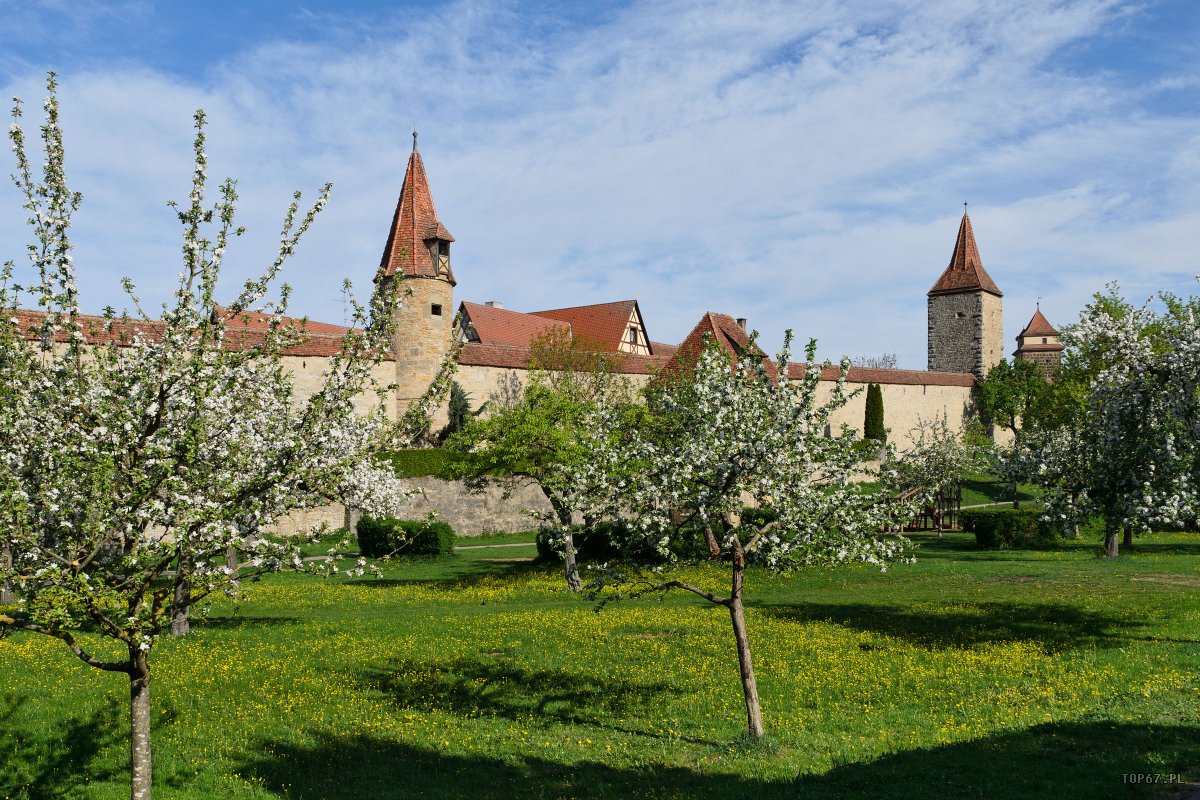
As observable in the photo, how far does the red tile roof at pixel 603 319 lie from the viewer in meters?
67.7

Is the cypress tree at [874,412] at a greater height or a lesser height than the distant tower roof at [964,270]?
lesser

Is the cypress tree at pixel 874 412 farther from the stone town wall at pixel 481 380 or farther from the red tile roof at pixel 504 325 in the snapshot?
the stone town wall at pixel 481 380

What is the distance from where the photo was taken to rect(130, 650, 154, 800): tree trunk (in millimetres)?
8859

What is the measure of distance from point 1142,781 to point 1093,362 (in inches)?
1454

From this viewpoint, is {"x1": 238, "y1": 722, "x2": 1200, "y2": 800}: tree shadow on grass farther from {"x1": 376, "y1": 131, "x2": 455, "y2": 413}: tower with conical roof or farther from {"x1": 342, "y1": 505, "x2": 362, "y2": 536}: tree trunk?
{"x1": 376, "y1": 131, "x2": 455, "y2": 413}: tower with conical roof

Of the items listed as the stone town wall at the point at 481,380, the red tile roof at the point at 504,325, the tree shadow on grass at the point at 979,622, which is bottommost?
the tree shadow on grass at the point at 979,622

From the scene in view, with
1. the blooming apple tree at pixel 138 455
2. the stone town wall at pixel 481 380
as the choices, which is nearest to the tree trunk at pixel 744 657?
the blooming apple tree at pixel 138 455

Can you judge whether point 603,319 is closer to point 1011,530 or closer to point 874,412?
point 874,412

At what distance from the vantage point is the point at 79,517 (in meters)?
8.33

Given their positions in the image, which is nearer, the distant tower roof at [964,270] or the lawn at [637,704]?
the lawn at [637,704]

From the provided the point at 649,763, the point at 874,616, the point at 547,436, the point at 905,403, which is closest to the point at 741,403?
Result: the point at 649,763

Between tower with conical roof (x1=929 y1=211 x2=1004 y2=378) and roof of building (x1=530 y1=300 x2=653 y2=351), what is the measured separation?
34.1 m

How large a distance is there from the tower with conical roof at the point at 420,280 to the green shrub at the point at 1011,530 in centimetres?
2543

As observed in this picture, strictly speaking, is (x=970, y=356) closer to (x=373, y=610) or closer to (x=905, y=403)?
(x=905, y=403)
